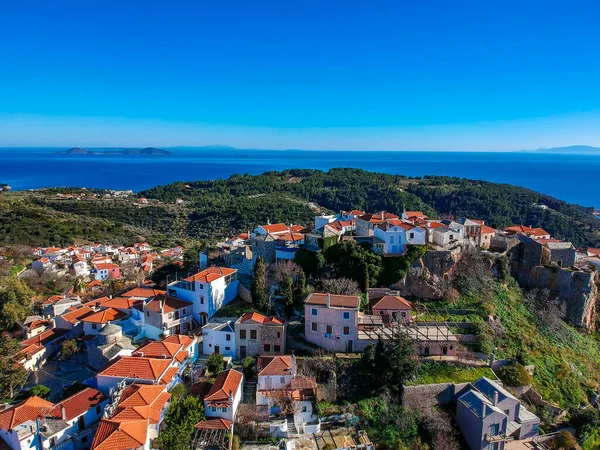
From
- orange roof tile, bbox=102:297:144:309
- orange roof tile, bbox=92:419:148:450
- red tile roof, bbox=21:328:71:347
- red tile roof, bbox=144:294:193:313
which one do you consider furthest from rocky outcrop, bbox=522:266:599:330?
red tile roof, bbox=21:328:71:347

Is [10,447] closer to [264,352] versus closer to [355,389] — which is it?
[264,352]

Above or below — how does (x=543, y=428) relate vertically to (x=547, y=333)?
below

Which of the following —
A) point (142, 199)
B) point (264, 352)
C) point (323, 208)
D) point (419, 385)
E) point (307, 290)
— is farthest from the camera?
point (142, 199)

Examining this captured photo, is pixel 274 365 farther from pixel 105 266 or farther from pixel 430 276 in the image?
pixel 105 266

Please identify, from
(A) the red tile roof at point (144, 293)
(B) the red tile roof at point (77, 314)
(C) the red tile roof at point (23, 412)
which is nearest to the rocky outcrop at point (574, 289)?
(A) the red tile roof at point (144, 293)

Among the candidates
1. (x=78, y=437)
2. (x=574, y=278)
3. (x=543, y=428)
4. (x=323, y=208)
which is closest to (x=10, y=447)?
(x=78, y=437)

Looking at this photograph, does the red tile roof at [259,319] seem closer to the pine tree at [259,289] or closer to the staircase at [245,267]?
the pine tree at [259,289]
